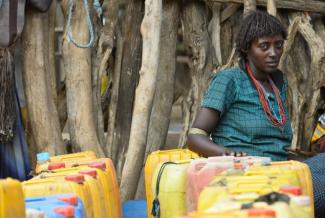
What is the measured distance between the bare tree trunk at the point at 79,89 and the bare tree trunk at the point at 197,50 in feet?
3.18

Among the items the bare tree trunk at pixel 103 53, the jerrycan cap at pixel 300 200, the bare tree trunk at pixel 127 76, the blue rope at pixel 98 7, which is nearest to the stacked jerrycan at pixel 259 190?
the jerrycan cap at pixel 300 200

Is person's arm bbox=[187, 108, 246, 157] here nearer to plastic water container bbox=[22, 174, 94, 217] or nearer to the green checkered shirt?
the green checkered shirt

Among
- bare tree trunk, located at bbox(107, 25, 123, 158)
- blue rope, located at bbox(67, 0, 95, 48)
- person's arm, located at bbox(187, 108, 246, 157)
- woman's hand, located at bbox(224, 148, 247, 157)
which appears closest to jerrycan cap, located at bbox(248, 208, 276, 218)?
woman's hand, located at bbox(224, 148, 247, 157)

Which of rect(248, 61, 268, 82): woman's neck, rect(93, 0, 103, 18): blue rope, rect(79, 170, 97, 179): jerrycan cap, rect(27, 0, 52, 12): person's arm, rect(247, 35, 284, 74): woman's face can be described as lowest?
rect(79, 170, 97, 179): jerrycan cap

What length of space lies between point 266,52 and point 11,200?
252 cm

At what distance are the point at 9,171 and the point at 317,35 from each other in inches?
102

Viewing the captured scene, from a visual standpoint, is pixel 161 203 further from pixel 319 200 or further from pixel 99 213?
pixel 319 200

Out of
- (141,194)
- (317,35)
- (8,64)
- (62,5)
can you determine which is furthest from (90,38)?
(317,35)

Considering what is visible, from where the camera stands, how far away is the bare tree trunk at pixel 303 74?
7000 mm

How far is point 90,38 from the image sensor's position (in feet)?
19.8

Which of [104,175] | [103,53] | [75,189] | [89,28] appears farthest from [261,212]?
[103,53]

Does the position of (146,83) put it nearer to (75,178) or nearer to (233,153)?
(233,153)

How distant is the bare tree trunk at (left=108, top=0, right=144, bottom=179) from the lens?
21.6ft

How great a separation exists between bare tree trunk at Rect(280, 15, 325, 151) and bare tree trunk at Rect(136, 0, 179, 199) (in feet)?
2.72
